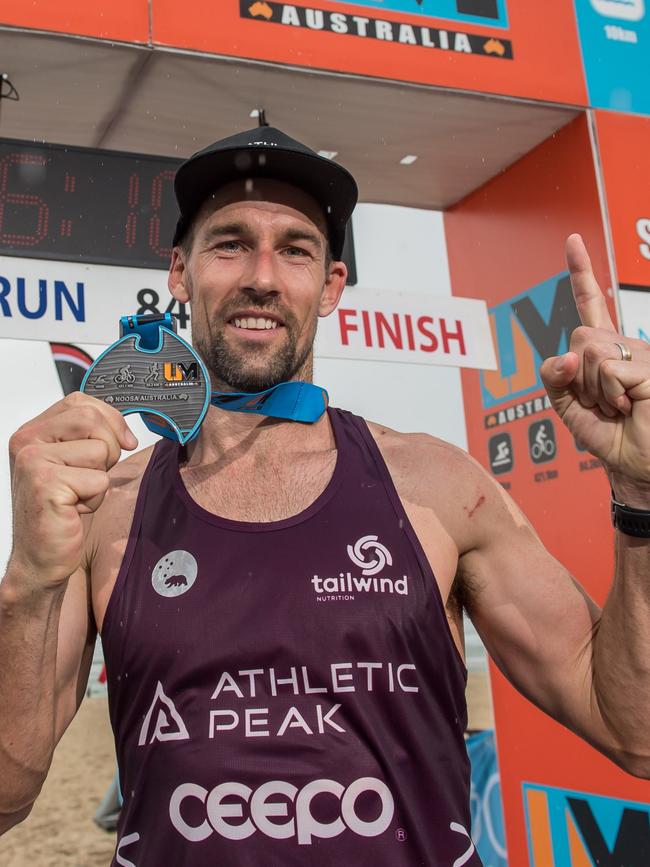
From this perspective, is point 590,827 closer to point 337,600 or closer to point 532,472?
point 532,472

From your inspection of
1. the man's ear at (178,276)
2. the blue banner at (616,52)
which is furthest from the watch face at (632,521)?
the blue banner at (616,52)

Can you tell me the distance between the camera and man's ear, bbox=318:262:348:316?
6.87 ft

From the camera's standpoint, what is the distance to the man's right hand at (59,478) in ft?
4.17

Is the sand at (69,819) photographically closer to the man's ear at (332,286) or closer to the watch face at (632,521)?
the man's ear at (332,286)

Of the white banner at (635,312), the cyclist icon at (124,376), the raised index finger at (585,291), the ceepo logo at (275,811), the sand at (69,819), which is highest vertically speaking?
the white banner at (635,312)

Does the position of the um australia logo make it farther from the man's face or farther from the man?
the man's face

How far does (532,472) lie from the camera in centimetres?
396

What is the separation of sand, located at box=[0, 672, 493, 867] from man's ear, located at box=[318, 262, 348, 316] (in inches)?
185

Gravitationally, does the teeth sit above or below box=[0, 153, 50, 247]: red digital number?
below

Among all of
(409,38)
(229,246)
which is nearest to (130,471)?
(229,246)

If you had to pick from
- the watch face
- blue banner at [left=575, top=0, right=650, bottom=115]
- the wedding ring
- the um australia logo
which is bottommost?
the um australia logo

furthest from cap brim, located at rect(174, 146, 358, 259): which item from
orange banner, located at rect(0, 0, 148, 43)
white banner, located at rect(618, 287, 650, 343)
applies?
white banner, located at rect(618, 287, 650, 343)

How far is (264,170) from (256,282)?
30cm

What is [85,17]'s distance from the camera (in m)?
2.90
